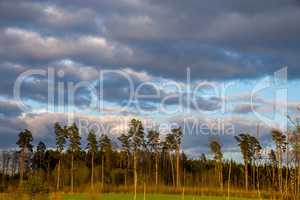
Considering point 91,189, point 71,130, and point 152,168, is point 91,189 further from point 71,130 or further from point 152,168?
point 152,168

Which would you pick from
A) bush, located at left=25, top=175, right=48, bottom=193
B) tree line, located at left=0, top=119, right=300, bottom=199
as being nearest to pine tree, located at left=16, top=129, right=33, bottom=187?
tree line, located at left=0, top=119, right=300, bottom=199

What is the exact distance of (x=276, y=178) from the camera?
19.6 feet

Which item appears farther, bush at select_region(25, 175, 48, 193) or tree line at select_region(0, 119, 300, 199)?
tree line at select_region(0, 119, 300, 199)

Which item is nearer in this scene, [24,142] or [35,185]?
[35,185]

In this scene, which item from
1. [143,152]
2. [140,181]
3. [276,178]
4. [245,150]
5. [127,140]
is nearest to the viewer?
[276,178]

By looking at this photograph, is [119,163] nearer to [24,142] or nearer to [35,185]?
[24,142]

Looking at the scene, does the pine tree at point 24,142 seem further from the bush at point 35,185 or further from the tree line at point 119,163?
the bush at point 35,185

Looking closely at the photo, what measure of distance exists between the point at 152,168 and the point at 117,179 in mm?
9771

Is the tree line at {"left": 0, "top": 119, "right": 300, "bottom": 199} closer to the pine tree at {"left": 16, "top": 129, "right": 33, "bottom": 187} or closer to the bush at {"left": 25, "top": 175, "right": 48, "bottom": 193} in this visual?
the pine tree at {"left": 16, "top": 129, "right": 33, "bottom": 187}

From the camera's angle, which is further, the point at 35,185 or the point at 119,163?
the point at 119,163

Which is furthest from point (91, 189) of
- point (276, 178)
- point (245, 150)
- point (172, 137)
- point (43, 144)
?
point (43, 144)

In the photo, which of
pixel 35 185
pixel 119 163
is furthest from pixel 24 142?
pixel 35 185

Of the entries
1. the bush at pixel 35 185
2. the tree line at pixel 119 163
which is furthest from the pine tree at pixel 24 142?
the bush at pixel 35 185

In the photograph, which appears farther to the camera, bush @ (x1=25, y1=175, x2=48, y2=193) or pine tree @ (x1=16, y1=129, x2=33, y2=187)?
pine tree @ (x1=16, y1=129, x2=33, y2=187)
